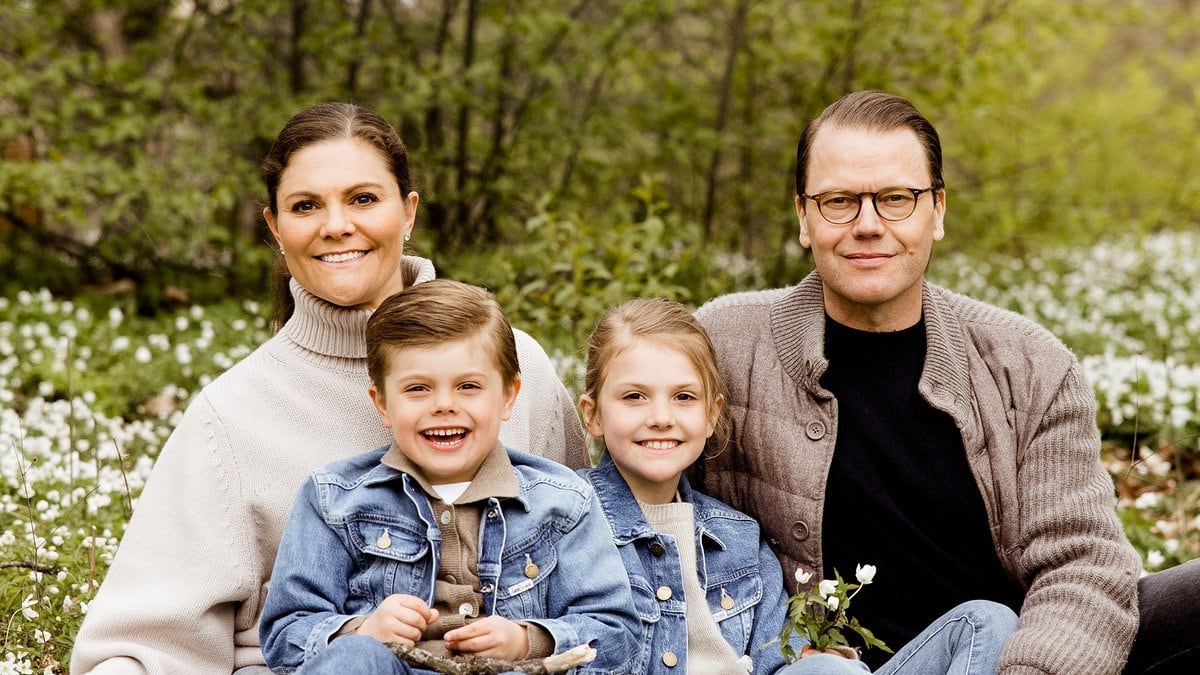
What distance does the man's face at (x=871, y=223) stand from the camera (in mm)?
3018

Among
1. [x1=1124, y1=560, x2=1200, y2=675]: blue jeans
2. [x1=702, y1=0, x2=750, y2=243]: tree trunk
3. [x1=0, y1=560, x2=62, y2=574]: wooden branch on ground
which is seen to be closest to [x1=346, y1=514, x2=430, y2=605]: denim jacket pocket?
[x1=0, y1=560, x2=62, y2=574]: wooden branch on ground

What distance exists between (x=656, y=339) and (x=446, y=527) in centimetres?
71

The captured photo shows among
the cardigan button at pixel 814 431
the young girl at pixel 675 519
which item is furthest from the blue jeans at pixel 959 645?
the cardigan button at pixel 814 431

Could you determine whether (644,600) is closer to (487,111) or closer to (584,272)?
(584,272)

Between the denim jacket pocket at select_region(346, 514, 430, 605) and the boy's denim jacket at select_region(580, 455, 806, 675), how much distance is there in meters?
0.53

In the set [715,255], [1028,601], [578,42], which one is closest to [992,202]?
[715,255]

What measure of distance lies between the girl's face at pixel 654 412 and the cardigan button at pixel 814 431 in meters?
0.27

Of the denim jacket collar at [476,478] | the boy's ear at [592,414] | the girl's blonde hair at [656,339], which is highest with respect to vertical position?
the girl's blonde hair at [656,339]

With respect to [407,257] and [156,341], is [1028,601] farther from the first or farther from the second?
[156,341]

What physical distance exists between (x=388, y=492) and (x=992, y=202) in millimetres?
7086

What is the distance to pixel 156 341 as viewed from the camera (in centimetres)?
639

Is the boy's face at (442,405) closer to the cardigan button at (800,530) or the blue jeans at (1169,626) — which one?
the cardigan button at (800,530)

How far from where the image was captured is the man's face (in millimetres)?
3018

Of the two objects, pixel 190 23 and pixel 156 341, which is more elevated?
pixel 190 23
